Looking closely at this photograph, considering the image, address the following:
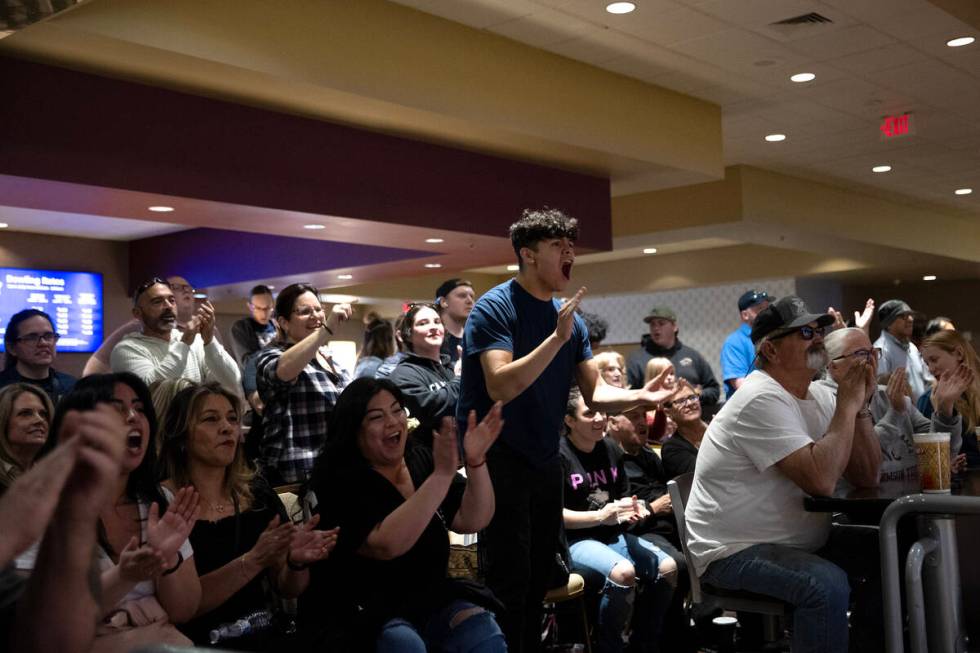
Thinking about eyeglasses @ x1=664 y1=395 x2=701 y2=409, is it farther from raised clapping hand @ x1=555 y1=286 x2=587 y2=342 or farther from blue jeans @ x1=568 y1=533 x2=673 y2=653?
raised clapping hand @ x1=555 y1=286 x2=587 y2=342

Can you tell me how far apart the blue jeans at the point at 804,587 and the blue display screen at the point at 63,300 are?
7645 millimetres

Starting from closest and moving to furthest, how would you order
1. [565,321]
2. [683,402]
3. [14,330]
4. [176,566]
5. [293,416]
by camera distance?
[176,566]
[565,321]
[293,416]
[683,402]
[14,330]

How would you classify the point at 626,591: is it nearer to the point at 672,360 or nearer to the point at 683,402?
the point at 683,402

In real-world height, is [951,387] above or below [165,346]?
below

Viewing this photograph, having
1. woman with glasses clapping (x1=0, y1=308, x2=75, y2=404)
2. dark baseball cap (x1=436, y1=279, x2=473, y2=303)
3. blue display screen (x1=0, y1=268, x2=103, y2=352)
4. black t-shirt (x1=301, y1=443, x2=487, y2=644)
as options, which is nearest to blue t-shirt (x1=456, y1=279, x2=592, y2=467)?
black t-shirt (x1=301, y1=443, x2=487, y2=644)

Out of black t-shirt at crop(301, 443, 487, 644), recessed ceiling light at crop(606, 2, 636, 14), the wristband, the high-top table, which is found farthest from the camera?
recessed ceiling light at crop(606, 2, 636, 14)

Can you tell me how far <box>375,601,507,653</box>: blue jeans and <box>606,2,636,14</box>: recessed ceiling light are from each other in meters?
3.24

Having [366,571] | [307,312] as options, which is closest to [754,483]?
[366,571]

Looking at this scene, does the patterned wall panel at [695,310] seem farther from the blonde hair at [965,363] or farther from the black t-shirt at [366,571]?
the black t-shirt at [366,571]

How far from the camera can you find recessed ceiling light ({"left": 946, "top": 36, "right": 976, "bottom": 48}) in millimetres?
5934

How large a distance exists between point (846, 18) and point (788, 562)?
3.52 m

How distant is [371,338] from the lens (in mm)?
5852

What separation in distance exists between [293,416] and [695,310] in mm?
9990

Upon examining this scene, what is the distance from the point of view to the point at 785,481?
3.00 m
